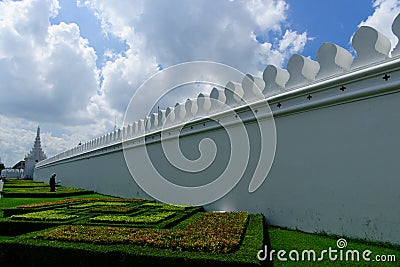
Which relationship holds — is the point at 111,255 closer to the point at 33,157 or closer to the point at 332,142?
the point at 332,142

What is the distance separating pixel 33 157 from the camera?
46.5 metres

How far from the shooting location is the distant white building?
4550cm

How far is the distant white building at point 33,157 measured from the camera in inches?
1791

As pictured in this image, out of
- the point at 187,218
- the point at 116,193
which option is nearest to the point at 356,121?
the point at 187,218

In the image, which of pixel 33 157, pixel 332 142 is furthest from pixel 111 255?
pixel 33 157

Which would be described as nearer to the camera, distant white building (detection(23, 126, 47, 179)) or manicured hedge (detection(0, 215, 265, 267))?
manicured hedge (detection(0, 215, 265, 267))

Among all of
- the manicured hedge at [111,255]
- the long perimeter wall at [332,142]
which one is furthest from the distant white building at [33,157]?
the manicured hedge at [111,255]

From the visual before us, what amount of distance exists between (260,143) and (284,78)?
52.2 inches

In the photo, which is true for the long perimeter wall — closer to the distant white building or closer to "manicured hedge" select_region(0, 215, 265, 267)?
"manicured hedge" select_region(0, 215, 265, 267)

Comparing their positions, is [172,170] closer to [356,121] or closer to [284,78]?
[284,78]

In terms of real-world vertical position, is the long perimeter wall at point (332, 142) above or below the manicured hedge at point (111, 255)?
above

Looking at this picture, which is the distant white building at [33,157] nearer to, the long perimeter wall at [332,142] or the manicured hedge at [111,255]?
the long perimeter wall at [332,142]

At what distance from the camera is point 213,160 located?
787 centimetres

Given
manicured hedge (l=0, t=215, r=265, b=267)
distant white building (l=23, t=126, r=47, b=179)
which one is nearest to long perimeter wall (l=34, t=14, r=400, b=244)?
manicured hedge (l=0, t=215, r=265, b=267)
